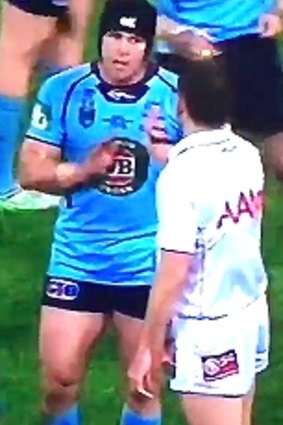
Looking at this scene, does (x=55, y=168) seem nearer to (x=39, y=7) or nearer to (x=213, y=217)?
(x=213, y=217)

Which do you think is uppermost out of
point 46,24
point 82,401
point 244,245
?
point 46,24

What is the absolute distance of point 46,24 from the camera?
33.1 feet

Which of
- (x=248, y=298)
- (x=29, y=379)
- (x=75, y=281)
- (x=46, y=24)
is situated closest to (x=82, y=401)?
(x=29, y=379)

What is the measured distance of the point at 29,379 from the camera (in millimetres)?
8148

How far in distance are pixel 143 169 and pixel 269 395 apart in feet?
4.93

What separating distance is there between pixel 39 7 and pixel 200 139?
148 inches

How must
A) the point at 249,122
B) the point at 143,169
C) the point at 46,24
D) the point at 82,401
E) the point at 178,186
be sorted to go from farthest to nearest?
the point at 46,24
the point at 249,122
the point at 82,401
the point at 143,169
the point at 178,186

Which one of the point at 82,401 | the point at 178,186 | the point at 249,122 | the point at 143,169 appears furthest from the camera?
the point at 249,122

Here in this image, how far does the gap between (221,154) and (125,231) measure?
795mm

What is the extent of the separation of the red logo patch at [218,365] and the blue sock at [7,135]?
13.0ft

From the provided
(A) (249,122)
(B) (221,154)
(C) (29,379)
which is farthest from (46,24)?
(B) (221,154)

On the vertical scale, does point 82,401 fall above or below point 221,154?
below

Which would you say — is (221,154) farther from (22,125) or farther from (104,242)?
(22,125)

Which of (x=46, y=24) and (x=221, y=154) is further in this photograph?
(x=46, y=24)
